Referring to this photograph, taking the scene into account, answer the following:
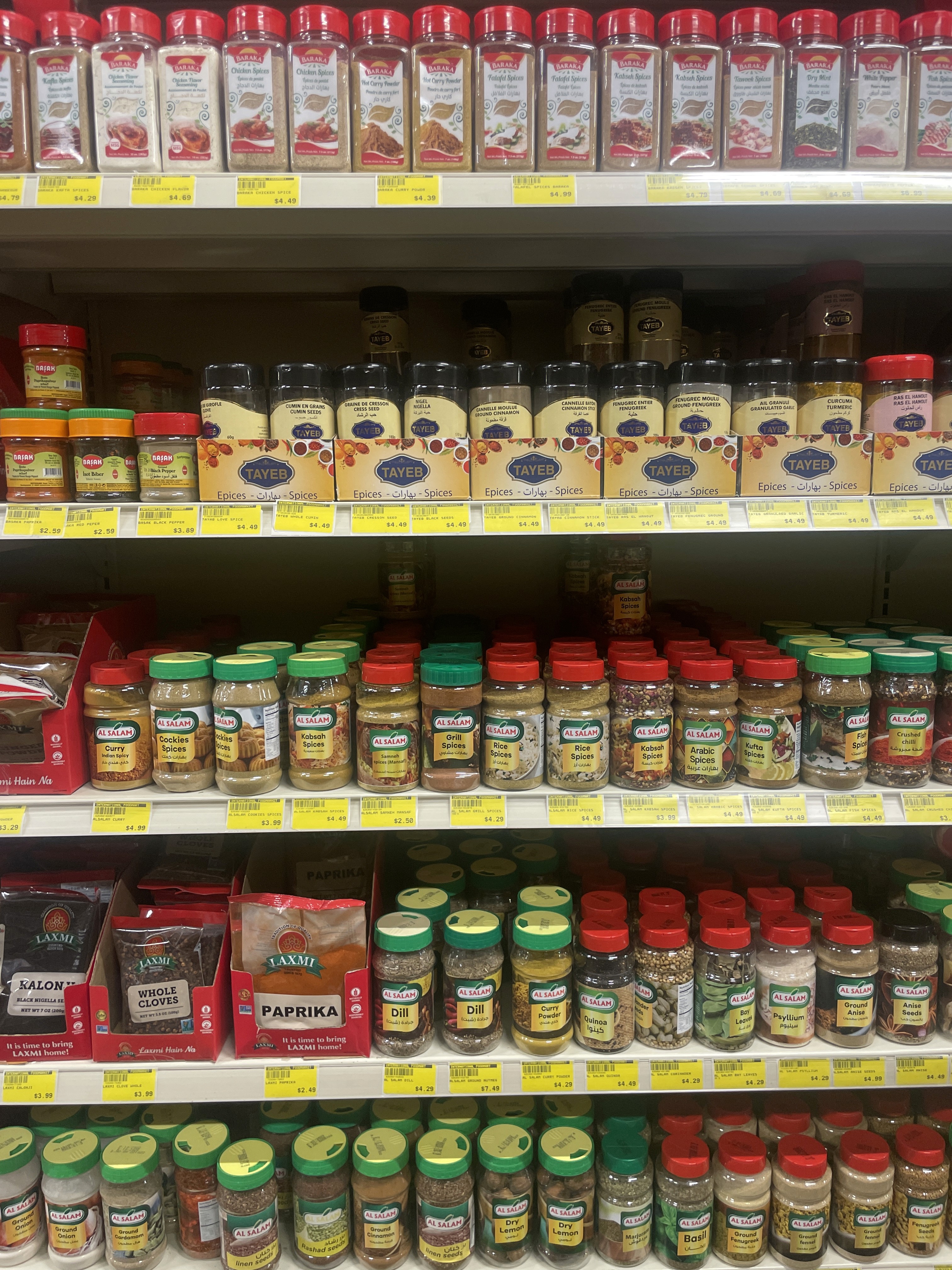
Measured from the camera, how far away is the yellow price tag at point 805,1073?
1.24 metres

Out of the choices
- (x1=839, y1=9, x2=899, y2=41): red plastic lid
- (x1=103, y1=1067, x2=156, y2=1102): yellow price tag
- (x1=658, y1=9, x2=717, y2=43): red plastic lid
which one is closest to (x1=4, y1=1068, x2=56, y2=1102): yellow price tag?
(x1=103, y1=1067, x2=156, y2=1102): yellow price tag

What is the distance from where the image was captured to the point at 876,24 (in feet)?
3.85

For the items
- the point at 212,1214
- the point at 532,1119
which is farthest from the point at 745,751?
the point at 212,1214

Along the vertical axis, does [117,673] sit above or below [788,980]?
above

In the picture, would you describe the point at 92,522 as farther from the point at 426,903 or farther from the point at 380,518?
the point at 426,903

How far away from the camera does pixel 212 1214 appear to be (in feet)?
4.08

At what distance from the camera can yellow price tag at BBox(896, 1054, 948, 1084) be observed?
1.24 m

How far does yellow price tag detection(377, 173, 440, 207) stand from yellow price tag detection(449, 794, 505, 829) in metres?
0.86

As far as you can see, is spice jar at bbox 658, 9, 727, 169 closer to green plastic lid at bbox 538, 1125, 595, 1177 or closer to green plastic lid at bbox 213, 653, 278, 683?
green plastic lid at bbox 213, 653, 278, 683

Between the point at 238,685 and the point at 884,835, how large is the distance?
1.27 meters

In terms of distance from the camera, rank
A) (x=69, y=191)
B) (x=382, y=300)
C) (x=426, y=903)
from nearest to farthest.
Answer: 1. (x=69, y=191)
2. (x=426, y=903)
3. (x=382, y=300)

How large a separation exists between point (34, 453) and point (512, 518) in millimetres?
738

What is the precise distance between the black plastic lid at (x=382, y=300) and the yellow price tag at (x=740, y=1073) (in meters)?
1.39

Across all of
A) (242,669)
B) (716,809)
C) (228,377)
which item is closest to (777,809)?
(716,809)
